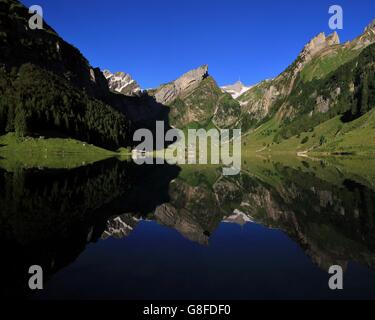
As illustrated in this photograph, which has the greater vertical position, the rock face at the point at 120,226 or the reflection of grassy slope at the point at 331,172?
the reflection of grassy slope at the point at 331,172

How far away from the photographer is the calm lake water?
1617 cm

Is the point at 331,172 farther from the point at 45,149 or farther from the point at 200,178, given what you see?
the point at 45,149

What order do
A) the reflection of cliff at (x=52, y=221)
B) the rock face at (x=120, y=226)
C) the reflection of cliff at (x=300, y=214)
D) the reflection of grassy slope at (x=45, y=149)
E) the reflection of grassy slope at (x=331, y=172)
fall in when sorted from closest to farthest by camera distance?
the reflection of cliff at (x=52, y=221) → the reflection of cliff at (x=300, y=214) → the rock face at (x=120, y=226) → the reflection of grassy slope at (x=331, y=172) → the reflection of grassy slope at (x=45, y=149)

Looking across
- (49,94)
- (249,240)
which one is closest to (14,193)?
(249,240)

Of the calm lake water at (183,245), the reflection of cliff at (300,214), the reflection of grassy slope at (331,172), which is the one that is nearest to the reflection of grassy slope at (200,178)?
the reflection of grassy slope at (331,172)

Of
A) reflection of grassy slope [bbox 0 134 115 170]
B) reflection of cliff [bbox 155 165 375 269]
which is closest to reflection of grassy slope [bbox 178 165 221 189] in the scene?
reflection of cliff [bbox 155 165 375 269]

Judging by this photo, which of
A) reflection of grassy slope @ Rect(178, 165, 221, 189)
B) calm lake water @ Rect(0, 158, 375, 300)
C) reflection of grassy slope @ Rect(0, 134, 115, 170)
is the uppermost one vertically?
reflection of grassy slope @ Rect(0, 134, 115, 170)

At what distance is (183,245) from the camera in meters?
25.0

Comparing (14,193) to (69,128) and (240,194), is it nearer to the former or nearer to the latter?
(240,194)

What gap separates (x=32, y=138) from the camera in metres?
162

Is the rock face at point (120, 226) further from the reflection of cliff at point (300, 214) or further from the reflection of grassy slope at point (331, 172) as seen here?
the reflection of grassy slope at point (331, 172)

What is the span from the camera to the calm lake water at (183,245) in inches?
637

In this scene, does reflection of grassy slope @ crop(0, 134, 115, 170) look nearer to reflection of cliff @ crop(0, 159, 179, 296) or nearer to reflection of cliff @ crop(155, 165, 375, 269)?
reflection of cliff @ crop(0, 159, 179, 296)
